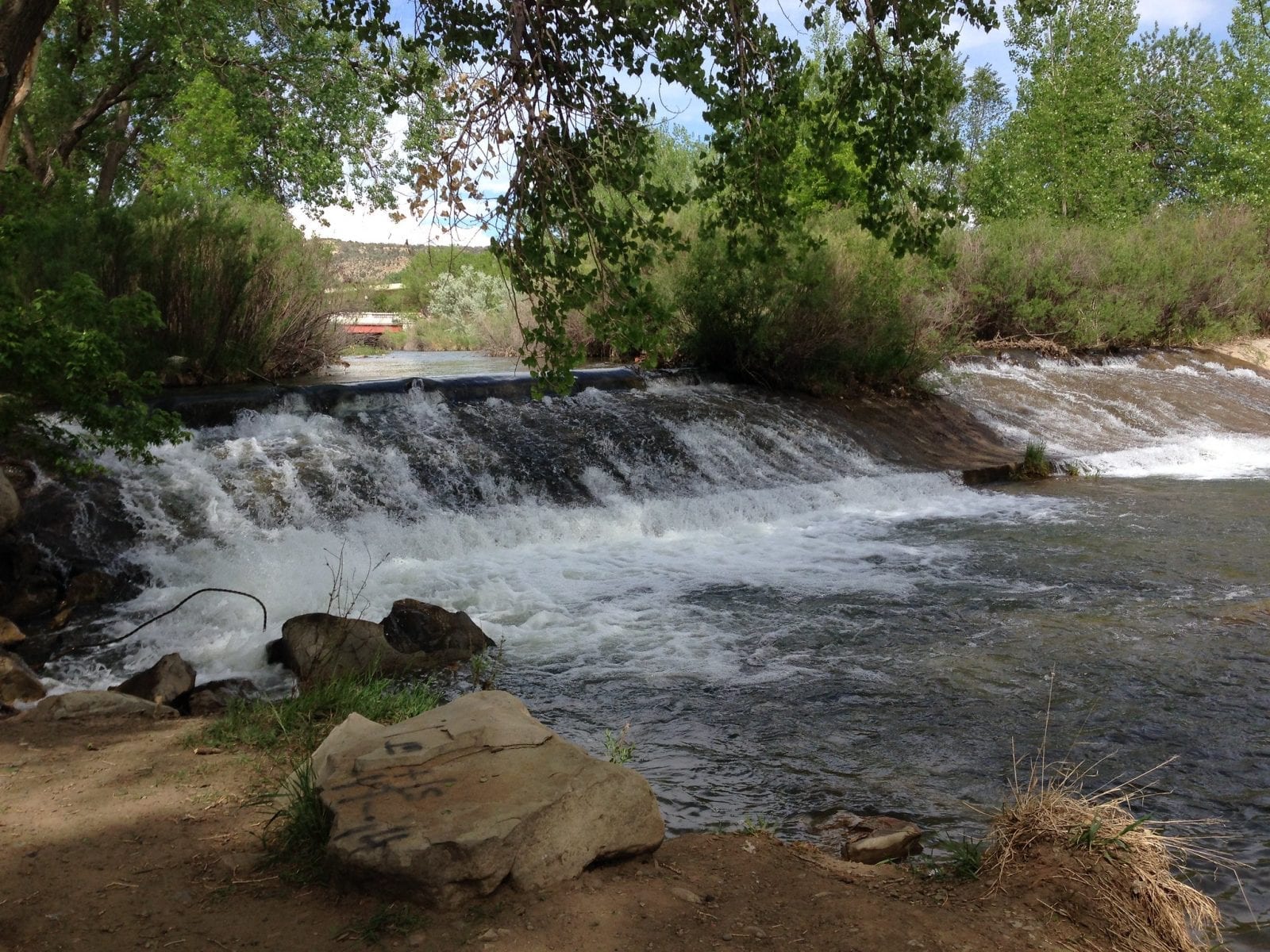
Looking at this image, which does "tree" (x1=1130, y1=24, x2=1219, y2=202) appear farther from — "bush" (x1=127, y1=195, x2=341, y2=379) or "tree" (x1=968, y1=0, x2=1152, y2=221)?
"bush" (x1=127, y1=195, x2=341, y2=379)

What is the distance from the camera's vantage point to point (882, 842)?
374 centimetres

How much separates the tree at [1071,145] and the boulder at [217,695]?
98.2ft

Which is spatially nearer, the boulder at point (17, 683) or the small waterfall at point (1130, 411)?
the boulder at point (17, 683)

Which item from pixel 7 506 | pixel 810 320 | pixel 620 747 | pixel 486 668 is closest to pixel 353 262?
pixel 810 320

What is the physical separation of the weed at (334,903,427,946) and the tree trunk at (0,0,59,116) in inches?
176

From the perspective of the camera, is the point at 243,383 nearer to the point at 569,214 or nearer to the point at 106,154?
the point at 569,214

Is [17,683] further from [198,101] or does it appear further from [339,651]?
[198,101]

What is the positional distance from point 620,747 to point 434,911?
6.20ft

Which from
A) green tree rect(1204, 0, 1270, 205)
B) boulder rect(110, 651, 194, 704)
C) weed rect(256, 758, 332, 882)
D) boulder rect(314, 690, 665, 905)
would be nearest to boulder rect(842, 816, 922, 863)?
boulder rect(314, 690, 665, 905)

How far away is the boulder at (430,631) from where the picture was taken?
6165 mm

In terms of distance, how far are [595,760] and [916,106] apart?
3.74 m

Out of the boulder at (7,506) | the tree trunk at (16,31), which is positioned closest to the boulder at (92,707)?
the boulder at (7,506)

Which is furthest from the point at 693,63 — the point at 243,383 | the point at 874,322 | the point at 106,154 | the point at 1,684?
the point at 106,154

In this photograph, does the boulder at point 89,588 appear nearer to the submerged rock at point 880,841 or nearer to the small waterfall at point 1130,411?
the submerged rock at point 880,841
